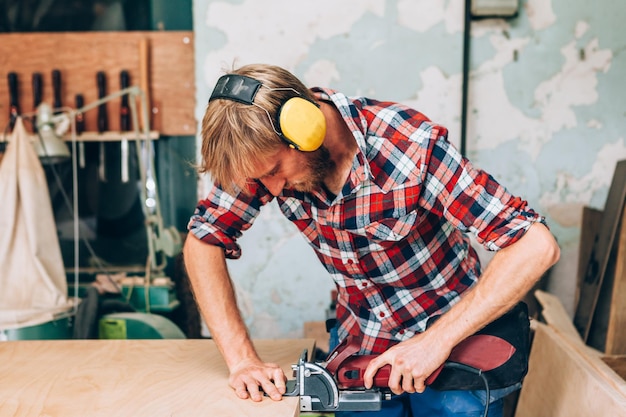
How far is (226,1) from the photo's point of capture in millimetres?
3051

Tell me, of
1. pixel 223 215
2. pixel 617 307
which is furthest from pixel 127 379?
pixel 617 307

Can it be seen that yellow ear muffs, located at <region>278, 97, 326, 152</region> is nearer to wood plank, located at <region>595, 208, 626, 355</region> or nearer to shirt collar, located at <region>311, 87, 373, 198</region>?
shirt collar, located at <region>311, 87, 373, 198</region>

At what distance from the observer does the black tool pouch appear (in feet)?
4.99

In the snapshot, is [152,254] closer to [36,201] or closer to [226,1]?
[36,201]

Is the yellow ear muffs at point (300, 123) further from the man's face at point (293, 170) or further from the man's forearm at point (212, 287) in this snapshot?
the man's forearm at point (212, 287)

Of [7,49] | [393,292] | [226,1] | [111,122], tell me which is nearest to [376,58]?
[226,1]

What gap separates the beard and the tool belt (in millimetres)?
395

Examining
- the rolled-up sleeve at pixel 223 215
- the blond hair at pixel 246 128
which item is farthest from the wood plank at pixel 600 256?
the blond hair at pixel 246 128

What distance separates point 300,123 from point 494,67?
6.28 feet

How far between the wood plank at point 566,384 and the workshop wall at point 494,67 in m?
0.86

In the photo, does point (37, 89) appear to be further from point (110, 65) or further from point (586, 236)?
point (586, 236)

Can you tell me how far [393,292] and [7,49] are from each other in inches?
102

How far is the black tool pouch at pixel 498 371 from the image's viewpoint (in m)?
1.52

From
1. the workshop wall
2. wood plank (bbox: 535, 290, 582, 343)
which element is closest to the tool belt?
wood plank (bbox: 535, 290, 582, 343)
